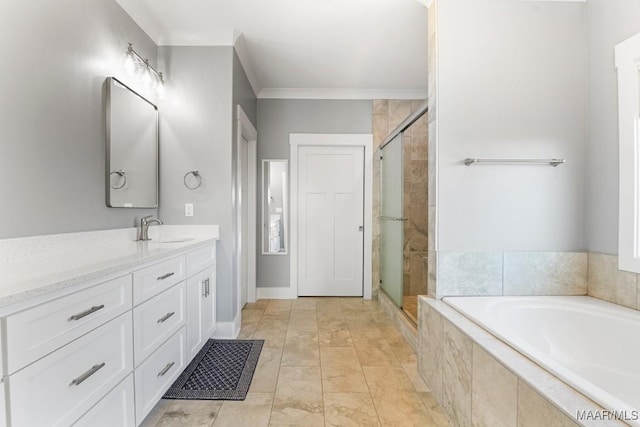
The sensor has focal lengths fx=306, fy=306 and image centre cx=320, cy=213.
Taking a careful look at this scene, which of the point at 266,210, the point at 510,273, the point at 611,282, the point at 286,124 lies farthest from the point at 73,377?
the point at 286,124

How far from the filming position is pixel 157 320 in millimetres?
1537

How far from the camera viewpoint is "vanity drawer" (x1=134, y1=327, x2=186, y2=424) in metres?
1.38

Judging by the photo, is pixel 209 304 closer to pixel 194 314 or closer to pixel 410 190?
pixel 194 314

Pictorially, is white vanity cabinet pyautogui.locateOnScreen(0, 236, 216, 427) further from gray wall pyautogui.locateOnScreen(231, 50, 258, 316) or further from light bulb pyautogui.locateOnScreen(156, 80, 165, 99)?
light bulb pyautogui.locateOnScreen(156, 80, 165, 99)

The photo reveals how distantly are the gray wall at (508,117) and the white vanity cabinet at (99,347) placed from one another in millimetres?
1611

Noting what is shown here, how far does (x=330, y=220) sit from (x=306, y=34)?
1977mm

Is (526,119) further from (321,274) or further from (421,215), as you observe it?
(321,274)

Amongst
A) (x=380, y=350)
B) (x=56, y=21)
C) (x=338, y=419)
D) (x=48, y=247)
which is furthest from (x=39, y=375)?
(x=380, y=350)

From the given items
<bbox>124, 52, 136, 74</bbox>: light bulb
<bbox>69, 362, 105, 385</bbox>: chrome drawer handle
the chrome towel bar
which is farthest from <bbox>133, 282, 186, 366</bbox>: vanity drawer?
the chrome towel bar

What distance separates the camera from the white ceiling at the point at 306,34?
2.16 m

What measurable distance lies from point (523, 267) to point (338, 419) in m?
1.39

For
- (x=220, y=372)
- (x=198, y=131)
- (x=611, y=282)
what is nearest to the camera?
(x=611, y=282)

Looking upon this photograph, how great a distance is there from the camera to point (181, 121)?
2469mm

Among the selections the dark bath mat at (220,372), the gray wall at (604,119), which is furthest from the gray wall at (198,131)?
the gray wall at (604,119)
